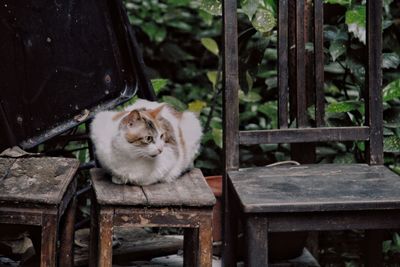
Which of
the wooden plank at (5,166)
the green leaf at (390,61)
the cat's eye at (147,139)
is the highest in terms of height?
the green leaf at (390,61)

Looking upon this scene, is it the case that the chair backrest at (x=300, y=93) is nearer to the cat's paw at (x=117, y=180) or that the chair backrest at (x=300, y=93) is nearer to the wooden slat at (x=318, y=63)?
the wooden slat at (x=318, y=63)

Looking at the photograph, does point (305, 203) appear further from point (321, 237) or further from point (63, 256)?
point (321, 237)

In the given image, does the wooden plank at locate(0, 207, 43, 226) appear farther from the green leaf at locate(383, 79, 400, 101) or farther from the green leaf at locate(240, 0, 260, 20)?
the green leaf at locate(383, 79, 400, 101)

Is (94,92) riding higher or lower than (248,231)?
higher

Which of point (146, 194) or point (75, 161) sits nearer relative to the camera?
point (146, 194)

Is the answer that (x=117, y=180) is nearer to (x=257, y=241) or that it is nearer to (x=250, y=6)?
(x=257, y=241)

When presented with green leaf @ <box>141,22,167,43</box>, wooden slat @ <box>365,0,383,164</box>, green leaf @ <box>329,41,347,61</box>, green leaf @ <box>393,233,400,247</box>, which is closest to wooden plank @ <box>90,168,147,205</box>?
wooden slat @ <box>365,0,383,164</box>

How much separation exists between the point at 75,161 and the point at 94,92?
35cm

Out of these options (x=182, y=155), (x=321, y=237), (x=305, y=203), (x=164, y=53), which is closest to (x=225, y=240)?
(x=182, y=155)

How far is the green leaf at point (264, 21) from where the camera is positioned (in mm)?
3121

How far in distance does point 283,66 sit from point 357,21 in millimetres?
492

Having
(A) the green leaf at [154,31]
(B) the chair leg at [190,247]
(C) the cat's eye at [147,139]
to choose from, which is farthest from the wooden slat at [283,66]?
(A) the green leaf at [154,31]

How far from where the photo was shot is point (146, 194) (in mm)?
2441

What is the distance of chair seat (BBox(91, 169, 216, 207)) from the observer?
2377 millimetres
